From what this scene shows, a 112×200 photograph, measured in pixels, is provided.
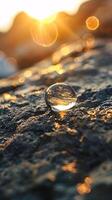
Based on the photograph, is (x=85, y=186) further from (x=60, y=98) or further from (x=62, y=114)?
(x=60, y=98)

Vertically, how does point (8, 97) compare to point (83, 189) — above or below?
above

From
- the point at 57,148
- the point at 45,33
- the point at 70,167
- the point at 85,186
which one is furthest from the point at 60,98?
the point at 45,33

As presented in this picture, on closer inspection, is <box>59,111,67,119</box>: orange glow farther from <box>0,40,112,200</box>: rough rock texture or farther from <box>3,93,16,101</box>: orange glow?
<box>3,93,16,101</box>: orange glow

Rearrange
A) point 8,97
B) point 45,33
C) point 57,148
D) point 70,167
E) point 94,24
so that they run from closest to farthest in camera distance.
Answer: point 70,167 < point 57,148 < point 8,97 < point 94,24 < point 45,33

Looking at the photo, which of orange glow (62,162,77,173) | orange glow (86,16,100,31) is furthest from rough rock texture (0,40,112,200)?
orange glow (86,16,100,31)

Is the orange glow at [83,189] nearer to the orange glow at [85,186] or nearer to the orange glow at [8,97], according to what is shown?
the orange glow at [85,186]

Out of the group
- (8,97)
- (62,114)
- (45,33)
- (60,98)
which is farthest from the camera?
(45,33)

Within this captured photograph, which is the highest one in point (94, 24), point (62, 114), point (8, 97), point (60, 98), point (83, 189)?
point (94, 24)
